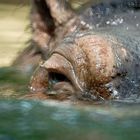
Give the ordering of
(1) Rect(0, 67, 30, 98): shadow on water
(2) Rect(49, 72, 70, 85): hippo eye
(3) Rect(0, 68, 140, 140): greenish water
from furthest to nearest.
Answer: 1. (1) Rect(0, 67, 30, 98): shadow on water
2. (2) Rect(49, 72, 70, 85): hippo eye
3. (3) Rect(0, 68, 140, 140): greenish water

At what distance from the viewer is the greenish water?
7.50 feet

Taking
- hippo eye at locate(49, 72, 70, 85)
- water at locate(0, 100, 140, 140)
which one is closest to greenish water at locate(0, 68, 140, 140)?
water at locate(0, 100, 140, 140)

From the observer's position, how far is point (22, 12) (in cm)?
779

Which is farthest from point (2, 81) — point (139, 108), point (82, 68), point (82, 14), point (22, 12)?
point (22, 12)

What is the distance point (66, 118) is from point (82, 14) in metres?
1.03

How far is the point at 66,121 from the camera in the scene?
2.50 metres

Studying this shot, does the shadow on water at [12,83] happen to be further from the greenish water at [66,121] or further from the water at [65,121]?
the water at [65,121]

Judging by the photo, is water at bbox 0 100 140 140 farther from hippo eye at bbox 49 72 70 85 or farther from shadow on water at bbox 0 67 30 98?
shadow on water at bbox 0 67 30 98

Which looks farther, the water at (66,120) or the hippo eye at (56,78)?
the hippo eye at (56,78)

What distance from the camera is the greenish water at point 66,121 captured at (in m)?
2.29

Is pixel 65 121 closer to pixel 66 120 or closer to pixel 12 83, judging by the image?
pixel 66 120

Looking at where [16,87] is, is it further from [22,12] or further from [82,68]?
[22,12]

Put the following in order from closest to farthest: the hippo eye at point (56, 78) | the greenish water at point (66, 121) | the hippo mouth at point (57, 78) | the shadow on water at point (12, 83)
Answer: the greenish water at point (66, 121)
the hippo mouth at point (57, 78)
the hippo eye at point (56, 78)
the shadow on water at point (12, 83)

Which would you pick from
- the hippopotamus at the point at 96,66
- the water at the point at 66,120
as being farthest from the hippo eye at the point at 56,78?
the water at the point at 66,120
